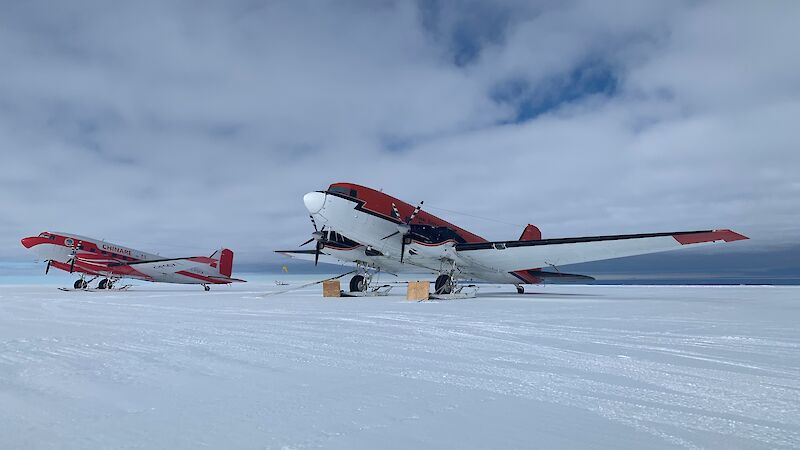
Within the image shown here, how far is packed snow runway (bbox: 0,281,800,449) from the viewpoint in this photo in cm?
305

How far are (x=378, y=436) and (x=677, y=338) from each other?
6987mm

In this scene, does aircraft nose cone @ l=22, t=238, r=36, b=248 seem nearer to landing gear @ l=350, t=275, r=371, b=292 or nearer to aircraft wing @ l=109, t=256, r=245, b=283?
aircraft wing @ l=109, t=256, r=245, b=283

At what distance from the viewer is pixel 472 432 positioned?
123 inches

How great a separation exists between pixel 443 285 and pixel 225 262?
3098 cm

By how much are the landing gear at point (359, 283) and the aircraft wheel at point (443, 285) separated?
5.28 m

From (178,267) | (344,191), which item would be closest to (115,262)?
(178,267)

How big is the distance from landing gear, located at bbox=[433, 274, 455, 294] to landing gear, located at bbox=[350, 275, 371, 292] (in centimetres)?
528

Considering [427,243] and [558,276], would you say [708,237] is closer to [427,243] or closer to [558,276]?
[427,243]

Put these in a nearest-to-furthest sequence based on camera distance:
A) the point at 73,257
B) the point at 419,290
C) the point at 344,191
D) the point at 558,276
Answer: the point at 419,290
the point at 344,191
the point at 558,276
the point at 73,257

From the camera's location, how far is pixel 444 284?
79.7ft

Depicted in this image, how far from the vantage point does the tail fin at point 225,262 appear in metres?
46.4

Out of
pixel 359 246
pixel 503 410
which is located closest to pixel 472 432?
pixel 503 410

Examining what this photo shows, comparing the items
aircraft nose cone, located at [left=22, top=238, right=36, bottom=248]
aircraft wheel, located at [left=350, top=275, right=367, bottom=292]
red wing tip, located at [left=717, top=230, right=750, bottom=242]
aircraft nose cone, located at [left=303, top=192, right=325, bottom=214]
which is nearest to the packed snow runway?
red wing tip, located at [left=717, top=230, right=750, bottom=242]

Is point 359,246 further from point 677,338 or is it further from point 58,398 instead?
point 58,398
